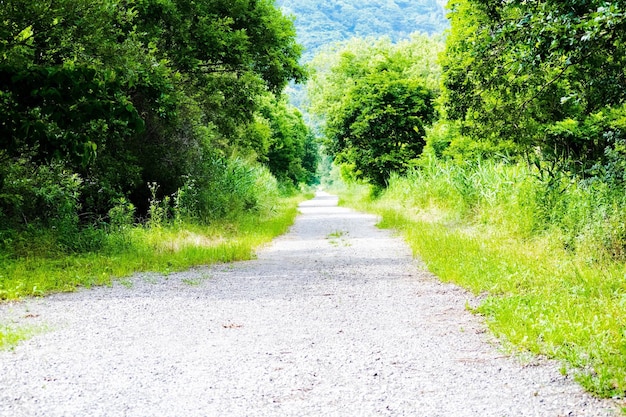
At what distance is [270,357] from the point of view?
481 centimetres

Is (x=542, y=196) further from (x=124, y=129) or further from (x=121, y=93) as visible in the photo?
(x=124, y=129)

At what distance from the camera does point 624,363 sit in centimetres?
407

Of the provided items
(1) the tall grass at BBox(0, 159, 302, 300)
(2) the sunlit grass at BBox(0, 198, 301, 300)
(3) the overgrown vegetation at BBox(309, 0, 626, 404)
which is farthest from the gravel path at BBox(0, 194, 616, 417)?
(1) the tall grass at BBox(0, 159, 302, 300)

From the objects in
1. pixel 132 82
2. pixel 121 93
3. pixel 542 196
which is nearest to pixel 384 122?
pixel 542 196

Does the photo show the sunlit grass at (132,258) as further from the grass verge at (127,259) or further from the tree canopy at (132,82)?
the tree canopy at (132,82)

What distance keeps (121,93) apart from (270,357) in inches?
240

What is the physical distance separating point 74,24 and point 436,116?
23.1 m

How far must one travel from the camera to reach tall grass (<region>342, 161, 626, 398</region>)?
4.69 meters

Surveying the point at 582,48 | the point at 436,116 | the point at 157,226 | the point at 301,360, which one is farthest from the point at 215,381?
the point at 436,116

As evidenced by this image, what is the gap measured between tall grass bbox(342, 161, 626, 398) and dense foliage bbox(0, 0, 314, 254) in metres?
5.01

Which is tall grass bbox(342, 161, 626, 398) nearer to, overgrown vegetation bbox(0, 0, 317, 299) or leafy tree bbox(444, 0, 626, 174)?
leafy tree bbox(444, 0, 626, 174)

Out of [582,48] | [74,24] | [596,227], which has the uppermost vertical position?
[74,24]

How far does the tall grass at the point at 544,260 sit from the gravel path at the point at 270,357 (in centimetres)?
28

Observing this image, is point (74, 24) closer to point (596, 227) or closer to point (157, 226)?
point (157, 226)
